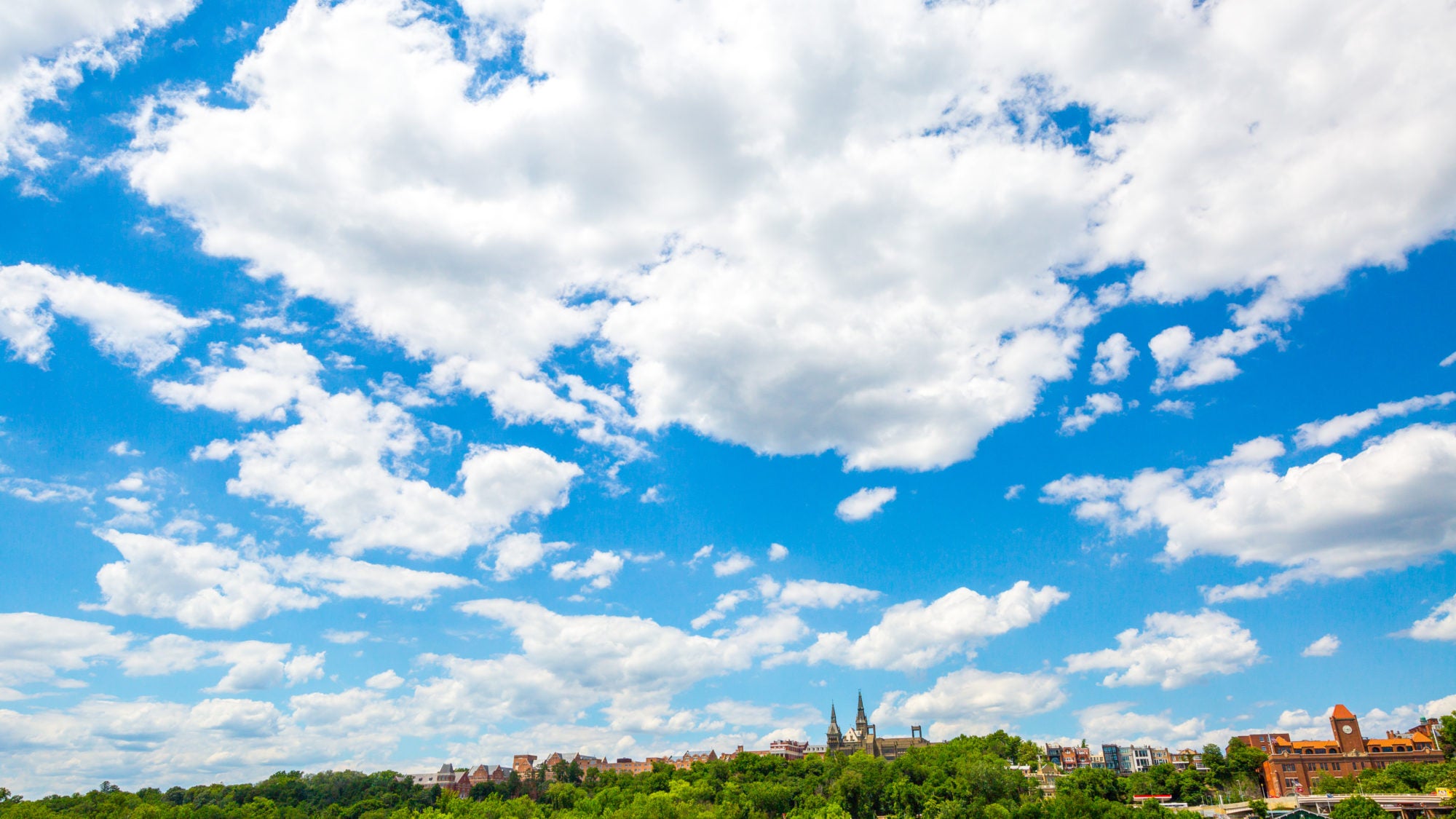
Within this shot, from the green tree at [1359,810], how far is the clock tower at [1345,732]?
60.2m

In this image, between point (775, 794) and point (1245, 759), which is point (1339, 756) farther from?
point (775, 794)

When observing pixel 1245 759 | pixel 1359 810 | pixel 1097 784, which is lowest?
pixel 1359 810

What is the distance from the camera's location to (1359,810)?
8006cm

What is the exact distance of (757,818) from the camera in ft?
330

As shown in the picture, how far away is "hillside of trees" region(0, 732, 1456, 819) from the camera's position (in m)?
97.6

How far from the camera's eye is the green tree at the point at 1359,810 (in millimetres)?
79312

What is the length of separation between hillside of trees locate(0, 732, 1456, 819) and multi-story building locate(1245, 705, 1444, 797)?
271 inches

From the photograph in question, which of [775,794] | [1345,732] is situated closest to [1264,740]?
[1345,732]

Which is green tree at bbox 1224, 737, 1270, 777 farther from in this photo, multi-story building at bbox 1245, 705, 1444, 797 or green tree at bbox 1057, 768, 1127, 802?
green tree at bbox 1057, 768, 1127, 802

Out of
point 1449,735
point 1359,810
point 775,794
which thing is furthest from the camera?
point 775,794

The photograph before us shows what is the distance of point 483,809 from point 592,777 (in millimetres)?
57373

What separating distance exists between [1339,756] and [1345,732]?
19.6ft

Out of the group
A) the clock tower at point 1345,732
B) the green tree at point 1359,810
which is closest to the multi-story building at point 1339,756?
the clock tower at point 1345,732

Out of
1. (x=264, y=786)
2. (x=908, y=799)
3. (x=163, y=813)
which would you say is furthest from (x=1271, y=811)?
(x=264, y=786)
